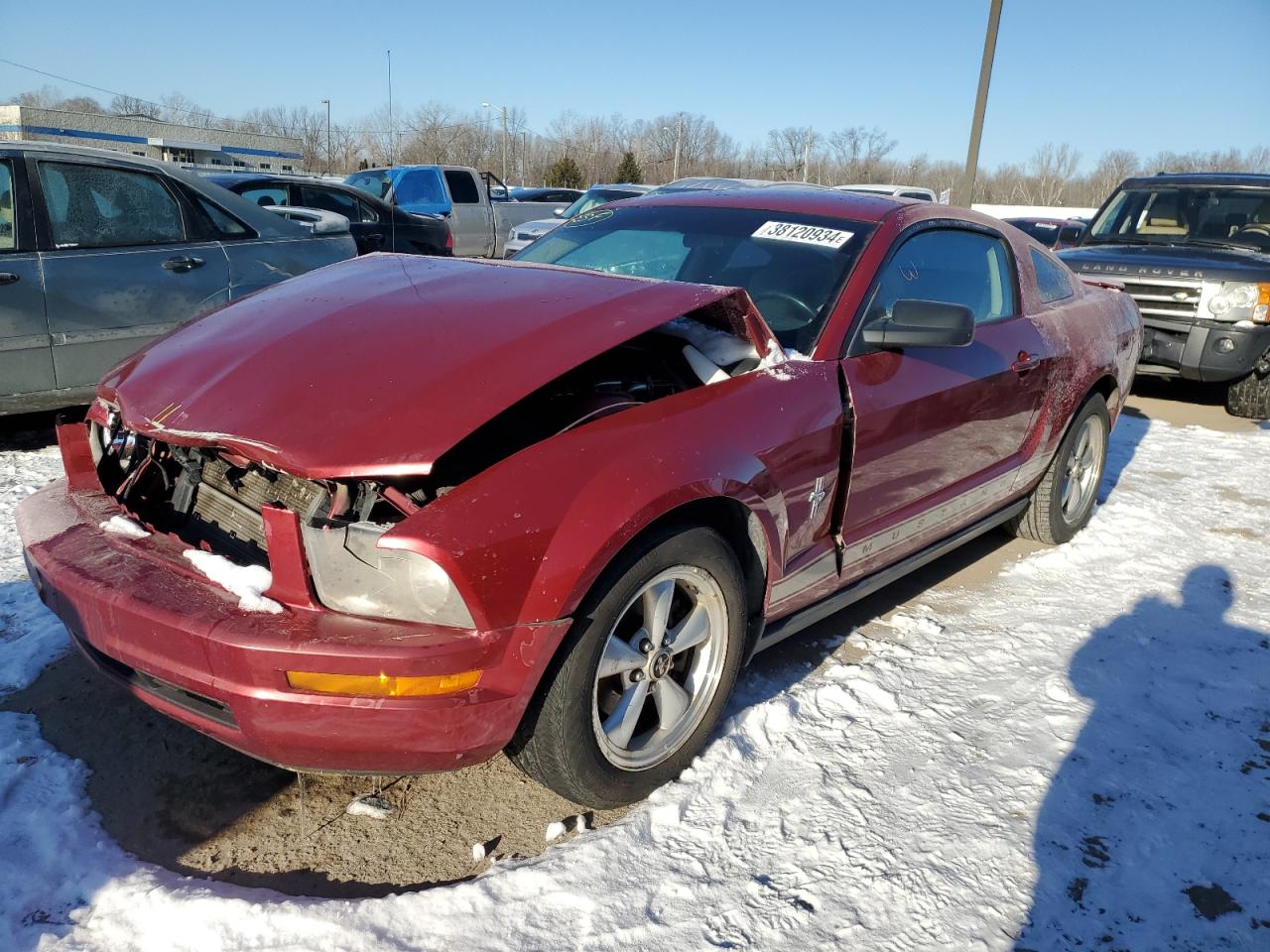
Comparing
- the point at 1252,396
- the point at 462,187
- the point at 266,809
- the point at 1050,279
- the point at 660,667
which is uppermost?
the point at 462,187

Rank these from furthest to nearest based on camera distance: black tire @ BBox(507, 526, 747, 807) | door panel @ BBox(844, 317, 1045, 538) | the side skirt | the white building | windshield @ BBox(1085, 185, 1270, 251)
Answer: the white building → windshield @ BBox(1085, 185, 1270, 251) → door panel @ BBox(844, 317, 1045, 538) → the side skirt → black tire @ BBox(507, 526, 747, 807)

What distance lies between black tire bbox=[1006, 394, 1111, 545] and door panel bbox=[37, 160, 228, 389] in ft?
13.6

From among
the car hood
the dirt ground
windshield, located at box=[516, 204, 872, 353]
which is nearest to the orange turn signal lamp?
the dirt ground

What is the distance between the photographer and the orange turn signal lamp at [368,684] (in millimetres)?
1903

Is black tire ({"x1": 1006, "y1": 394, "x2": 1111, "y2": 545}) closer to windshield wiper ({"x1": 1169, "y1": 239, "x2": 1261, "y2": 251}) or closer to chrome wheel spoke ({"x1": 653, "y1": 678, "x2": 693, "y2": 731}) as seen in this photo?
chrome wheel spoke ({"x1": 653, "y1": 678, "x2": 693, "y2": 731})

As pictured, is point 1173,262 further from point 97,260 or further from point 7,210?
point 7,210

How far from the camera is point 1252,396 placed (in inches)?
306

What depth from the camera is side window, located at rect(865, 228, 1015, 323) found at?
3240 millimetres

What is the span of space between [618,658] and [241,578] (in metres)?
0.90

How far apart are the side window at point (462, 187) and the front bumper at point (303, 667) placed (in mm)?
13000

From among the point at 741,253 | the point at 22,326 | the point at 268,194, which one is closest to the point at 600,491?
the point at 741,253

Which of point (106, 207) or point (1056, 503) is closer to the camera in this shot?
point (1056, 503)

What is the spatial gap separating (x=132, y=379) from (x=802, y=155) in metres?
66.2

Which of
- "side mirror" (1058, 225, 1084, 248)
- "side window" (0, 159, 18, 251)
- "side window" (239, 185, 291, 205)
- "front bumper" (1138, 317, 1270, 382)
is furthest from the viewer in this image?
"side window" (239, 185, 291, 205)
